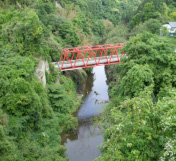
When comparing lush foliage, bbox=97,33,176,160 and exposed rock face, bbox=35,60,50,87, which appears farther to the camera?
exposed rock face, bbox=35,60,50,87

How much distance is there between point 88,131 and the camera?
21109mm

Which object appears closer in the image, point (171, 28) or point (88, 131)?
point (88, 131)

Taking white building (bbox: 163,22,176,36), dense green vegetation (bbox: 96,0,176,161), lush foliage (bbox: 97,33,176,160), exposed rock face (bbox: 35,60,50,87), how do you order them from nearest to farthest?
lush foliage (bbox: 97,33,176,160), dense green vegetation (bbox: 96,0,176,161), exposed rock face (bbox: 35,60,50,87), white building (bbox: 163,22,176,36)

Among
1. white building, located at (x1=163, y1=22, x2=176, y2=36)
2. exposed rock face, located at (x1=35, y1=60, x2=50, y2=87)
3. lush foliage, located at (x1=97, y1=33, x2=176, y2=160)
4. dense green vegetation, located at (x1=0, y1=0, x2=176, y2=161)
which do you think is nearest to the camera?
lush foliage, located at (x1=97, y1=33, x2=176, y2=160)

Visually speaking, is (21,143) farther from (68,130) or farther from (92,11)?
(92,11)

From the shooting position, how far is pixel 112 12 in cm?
7138

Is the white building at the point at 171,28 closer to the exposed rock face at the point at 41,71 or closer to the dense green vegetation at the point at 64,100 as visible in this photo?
the dense green vegetation at the point at 64,100

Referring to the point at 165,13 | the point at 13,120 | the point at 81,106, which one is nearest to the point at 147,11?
the point at 165,13

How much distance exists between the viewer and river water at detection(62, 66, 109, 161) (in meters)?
18.0

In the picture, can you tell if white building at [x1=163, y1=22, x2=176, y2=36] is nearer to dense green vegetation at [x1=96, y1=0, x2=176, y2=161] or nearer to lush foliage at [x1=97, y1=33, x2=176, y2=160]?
dense green vegetation at [x1=96, y1=0, x2=176, y2=161]

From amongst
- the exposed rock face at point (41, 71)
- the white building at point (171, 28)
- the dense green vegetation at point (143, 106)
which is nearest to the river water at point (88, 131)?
the dense green vegetation at point (143, 106)

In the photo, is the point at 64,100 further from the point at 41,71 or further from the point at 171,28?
the point at 171,28

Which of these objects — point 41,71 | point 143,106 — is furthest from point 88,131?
Answer: point 143,106

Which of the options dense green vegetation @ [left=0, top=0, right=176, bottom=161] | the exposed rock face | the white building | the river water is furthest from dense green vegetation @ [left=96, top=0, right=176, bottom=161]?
the white building
